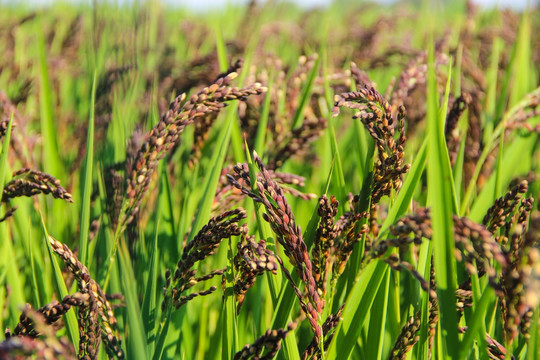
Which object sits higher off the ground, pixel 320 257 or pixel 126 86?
pixel 126 86

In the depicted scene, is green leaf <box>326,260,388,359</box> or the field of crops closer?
the field of crops

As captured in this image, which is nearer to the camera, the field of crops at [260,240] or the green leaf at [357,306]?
the field of crops at [260,240]

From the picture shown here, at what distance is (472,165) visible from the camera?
213 cm

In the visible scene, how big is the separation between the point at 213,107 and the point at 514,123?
3.92ft

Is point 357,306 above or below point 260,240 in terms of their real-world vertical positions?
below

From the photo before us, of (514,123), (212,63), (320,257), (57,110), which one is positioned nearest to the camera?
(320,257)

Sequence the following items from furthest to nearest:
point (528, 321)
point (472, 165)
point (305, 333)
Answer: point (472, 165), point (305, 333), point (528, 321)

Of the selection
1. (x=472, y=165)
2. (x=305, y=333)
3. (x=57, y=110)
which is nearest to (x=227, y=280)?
(x=305, y=333)

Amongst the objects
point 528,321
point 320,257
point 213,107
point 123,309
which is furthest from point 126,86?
point 528,321

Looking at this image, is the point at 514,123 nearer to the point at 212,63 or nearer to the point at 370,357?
the point at 370,357

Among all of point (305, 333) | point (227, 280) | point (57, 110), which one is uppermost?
point (57, 110)

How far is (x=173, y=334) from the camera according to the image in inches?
45.2

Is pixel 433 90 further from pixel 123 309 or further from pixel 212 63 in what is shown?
pixel 212 63

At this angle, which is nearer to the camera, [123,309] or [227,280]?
[227,280]
